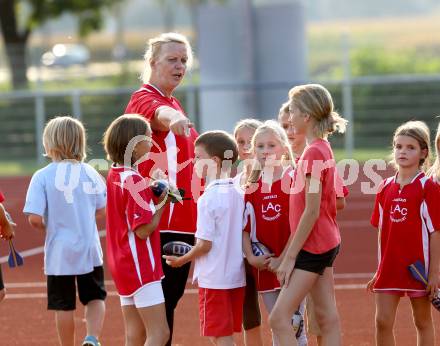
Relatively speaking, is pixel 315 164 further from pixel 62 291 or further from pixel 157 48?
pixel 62 291

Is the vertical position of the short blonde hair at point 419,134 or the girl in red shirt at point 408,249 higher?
the short blonde hair at point 419,134

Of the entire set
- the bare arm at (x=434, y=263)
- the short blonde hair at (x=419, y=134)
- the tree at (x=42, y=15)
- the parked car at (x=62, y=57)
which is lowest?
the bare arm at (x=434, y=263)

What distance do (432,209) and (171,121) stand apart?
5.43ft

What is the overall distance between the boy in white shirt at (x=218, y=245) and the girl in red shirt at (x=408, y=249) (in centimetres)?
86

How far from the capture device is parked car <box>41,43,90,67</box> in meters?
26.6

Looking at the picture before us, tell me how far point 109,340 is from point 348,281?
2.77 meters

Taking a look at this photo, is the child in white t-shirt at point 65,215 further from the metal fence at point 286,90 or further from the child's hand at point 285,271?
the metal fence at point 286,90

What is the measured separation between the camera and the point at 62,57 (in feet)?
122

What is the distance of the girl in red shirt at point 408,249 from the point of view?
5.96 meters

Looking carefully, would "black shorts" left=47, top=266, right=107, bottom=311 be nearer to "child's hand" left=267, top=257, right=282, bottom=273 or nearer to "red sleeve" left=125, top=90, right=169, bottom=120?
"red sleeve" left=125, top=90, right=169, bottom=120

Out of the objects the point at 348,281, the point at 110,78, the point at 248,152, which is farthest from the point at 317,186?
the point at 110,78

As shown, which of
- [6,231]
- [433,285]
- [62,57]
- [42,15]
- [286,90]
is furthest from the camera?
[62,57]

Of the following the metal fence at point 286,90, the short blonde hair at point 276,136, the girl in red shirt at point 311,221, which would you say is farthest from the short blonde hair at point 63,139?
the metal fence at point 286,90

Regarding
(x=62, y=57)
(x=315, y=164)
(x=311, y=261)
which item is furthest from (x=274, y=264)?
(x=62, y=57)
